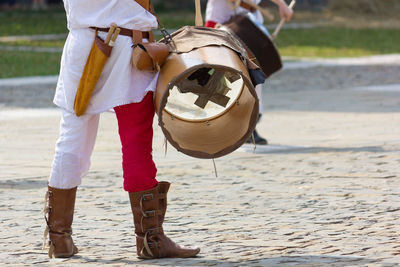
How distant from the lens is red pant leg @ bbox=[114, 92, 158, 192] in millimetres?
4742

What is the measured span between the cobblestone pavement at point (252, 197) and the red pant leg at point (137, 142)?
1.24 feet

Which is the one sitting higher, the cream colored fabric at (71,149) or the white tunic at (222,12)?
the cream colored fabric at (71,149)

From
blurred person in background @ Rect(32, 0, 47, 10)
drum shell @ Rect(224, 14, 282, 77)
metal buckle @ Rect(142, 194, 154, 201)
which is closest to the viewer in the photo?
metal buckle @ Rect(142, 194, 154, 201)

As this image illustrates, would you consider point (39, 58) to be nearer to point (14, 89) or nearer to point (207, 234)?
point (14, 89)

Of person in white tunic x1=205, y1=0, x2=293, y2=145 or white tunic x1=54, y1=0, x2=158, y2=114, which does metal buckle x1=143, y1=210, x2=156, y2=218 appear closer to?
white tunic x1=54, y1=0, x2=158, y2=114

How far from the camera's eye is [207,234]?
5305 millimetres

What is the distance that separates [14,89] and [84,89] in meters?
9.27

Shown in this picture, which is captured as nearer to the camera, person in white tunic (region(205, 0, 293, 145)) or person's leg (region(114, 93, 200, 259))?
person's leg (region(114, 93, 200, 259))

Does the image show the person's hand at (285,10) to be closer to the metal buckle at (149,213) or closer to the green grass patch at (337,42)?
the metal buckle at (149,213)

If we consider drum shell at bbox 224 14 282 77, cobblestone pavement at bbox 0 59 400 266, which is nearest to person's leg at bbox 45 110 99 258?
cobblestone pavement at bbox 0 59 400 266

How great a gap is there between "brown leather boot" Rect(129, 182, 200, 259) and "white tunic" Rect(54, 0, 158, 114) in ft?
1.50

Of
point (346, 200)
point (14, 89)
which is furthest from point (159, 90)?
point (14, 89)

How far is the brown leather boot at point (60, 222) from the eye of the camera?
15.9 ft

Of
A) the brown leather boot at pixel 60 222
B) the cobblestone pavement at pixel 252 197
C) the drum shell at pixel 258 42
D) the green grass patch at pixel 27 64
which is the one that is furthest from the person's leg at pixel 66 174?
the green grass patch at pixel 27 64
